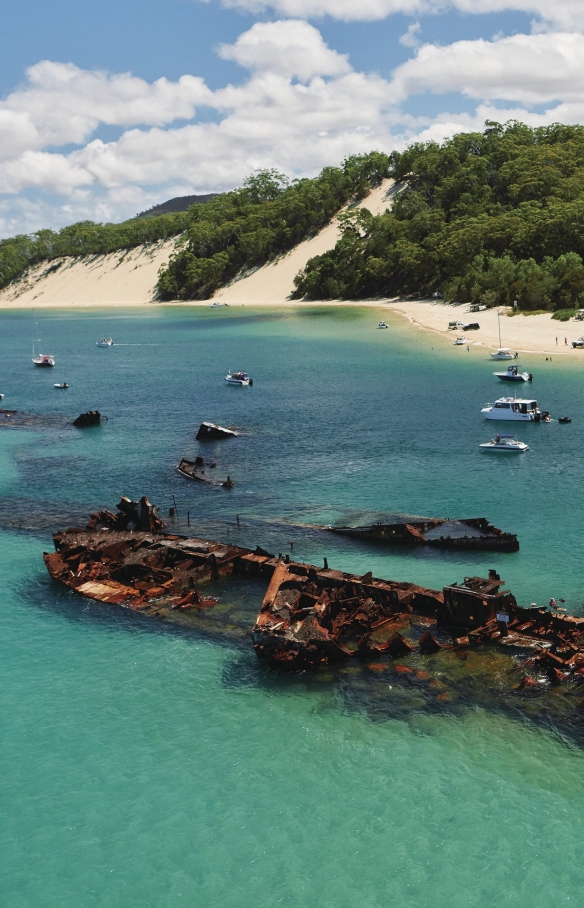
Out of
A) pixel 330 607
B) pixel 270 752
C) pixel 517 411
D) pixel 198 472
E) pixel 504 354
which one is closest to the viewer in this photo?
pixel 270 752

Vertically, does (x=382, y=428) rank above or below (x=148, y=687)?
above

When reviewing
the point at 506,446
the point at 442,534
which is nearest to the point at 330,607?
the point at 442,534

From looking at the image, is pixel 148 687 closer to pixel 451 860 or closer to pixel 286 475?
pixel 451 860

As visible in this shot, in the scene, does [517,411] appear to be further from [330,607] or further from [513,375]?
[330,607]

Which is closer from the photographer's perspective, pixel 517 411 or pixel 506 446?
pixel 506 446

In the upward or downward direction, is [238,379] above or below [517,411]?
above

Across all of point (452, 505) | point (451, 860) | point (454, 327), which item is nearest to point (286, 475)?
point (452, 505)
